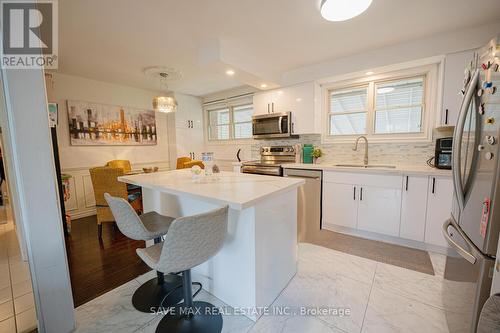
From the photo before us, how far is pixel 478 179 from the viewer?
1.08 m

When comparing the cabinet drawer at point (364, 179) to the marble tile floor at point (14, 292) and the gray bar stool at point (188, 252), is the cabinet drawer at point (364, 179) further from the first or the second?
the marble tile floor at point (14, 292)

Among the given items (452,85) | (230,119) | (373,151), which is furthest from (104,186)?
(452,85)

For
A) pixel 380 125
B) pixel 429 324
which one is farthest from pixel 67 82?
pixel 429 324

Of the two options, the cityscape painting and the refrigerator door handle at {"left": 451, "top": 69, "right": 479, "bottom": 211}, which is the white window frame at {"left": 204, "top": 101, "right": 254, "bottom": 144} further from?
the refrigerator door handle at {"left": 451, "top": 69, "right": 479, "bottom": 211}

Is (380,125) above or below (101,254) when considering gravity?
above

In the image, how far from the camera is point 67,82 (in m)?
3.43

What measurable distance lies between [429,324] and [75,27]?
3849mm

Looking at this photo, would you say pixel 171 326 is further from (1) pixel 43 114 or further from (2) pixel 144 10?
(2) pixel 144 10

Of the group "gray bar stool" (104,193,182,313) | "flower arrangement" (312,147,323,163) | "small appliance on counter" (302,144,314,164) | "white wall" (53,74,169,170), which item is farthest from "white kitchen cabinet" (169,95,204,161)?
"gray bar stool" (104,193,182,313)

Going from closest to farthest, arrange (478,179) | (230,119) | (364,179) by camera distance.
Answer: (478,179) < (364,179) < (230,119)

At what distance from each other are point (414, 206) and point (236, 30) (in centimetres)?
274

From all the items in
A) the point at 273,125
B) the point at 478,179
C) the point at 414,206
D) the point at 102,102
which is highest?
the point at 102,102

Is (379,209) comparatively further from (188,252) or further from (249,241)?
(188,252)

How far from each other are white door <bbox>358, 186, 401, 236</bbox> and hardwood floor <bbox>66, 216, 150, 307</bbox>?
258 centimetres
